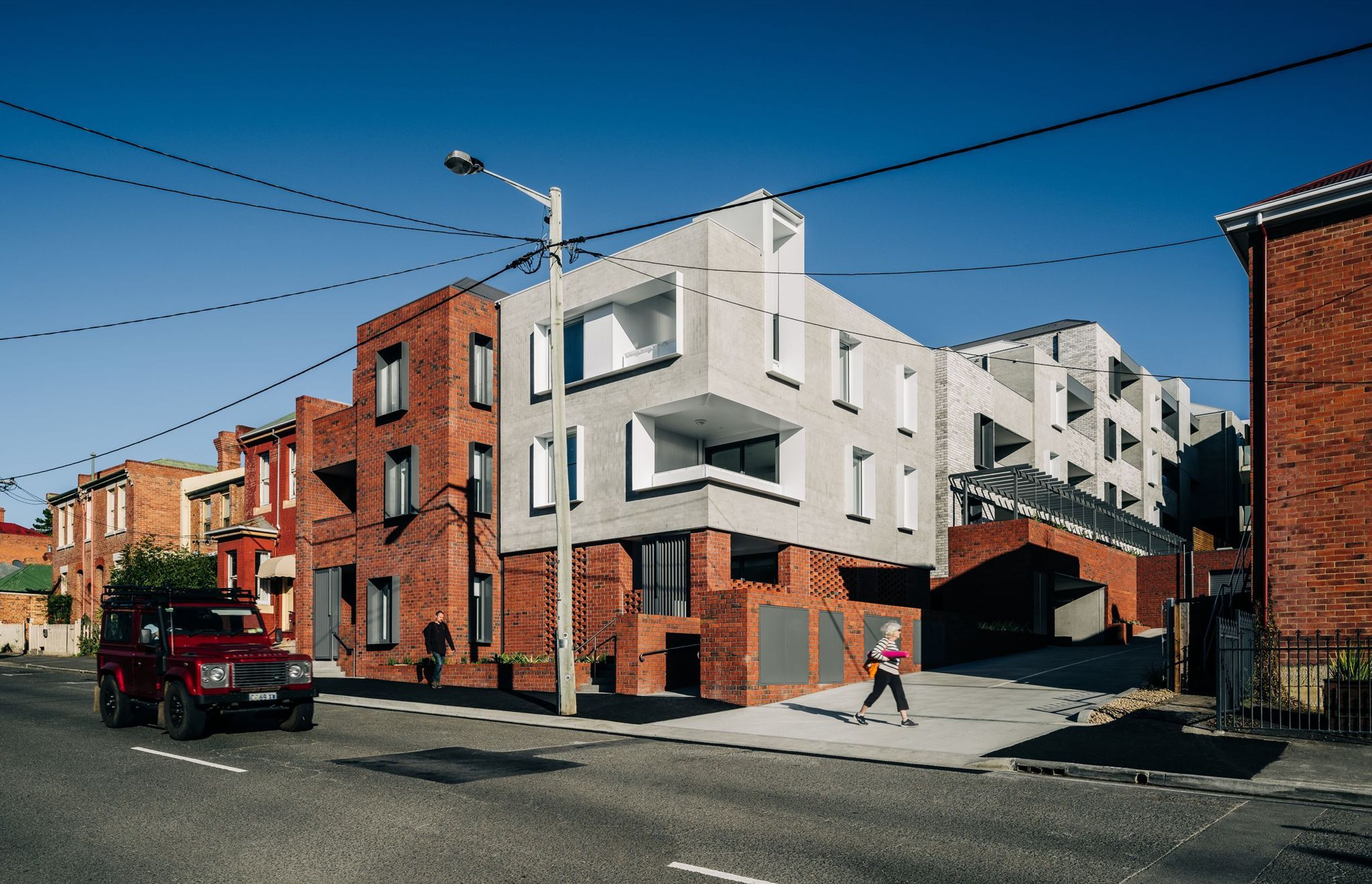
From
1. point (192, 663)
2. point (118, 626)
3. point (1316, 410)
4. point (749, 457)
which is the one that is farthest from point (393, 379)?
point (1316, 410)

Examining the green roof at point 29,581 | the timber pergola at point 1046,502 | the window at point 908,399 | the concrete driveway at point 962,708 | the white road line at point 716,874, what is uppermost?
the window at point 908,399

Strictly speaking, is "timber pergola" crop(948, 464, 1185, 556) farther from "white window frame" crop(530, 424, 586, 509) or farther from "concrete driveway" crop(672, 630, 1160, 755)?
"white window frame" crop(530, 424, 586, 509)

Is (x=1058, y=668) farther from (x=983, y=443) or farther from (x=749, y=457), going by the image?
(x=983, y=443)

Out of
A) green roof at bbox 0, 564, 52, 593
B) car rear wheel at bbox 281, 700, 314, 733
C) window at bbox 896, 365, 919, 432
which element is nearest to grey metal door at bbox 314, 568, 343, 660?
car rear wheel at bbox 281, 700, 314, 733

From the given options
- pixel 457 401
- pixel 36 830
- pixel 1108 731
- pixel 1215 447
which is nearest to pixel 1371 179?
pixel 1108 731

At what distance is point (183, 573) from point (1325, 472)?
122ft

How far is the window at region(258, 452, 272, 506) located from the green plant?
34344mm

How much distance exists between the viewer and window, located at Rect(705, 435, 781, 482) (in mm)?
26734

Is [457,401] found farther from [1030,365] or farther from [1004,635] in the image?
[1030,365]

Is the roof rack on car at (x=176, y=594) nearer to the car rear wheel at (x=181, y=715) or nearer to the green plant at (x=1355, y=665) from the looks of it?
the car rear wheel at (x=181, y=715)

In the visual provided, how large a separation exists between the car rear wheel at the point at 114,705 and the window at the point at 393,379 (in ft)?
44.9

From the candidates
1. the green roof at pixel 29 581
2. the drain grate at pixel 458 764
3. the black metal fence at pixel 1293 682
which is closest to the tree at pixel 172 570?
the green roof at pixel 29 581

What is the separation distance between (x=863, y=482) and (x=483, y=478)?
33.8ft

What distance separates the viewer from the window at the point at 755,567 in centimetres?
2755
